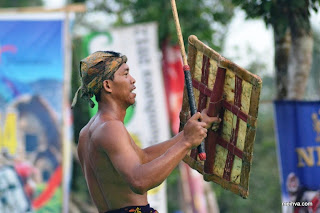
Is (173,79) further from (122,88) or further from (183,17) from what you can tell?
(122,88)

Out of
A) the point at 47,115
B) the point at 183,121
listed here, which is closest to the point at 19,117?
the point at 47,115

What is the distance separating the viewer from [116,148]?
12.5 feet

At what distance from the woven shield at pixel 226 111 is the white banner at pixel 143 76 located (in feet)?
24.3

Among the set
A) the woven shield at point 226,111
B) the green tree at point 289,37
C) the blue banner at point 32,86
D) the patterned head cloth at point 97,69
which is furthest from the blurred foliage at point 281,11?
the blue banner at point 32,86

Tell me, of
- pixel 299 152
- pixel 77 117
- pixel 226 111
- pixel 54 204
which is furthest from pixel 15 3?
pixel 226 111

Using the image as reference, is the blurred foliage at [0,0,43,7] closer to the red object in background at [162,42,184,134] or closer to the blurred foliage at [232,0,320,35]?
the red object in background at [162,42,184,134]

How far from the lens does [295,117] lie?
7332 millimetres

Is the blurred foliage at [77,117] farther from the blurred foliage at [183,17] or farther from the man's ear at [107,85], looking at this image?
the man's ear at [107,85]

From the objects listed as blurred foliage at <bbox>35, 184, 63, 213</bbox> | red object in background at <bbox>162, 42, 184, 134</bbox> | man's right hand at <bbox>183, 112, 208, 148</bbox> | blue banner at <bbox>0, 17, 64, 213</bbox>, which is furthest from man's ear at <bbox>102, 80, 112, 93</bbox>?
red object in background at <bbox>162, 42, 184, 134</bbox>

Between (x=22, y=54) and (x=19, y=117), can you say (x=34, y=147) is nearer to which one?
(x=19, y=117)

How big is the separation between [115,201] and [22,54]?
893 cm

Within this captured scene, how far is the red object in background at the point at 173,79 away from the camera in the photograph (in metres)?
14.0

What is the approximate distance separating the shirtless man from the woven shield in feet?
1.37

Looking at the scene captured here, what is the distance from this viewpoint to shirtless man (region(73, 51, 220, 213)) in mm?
3742
